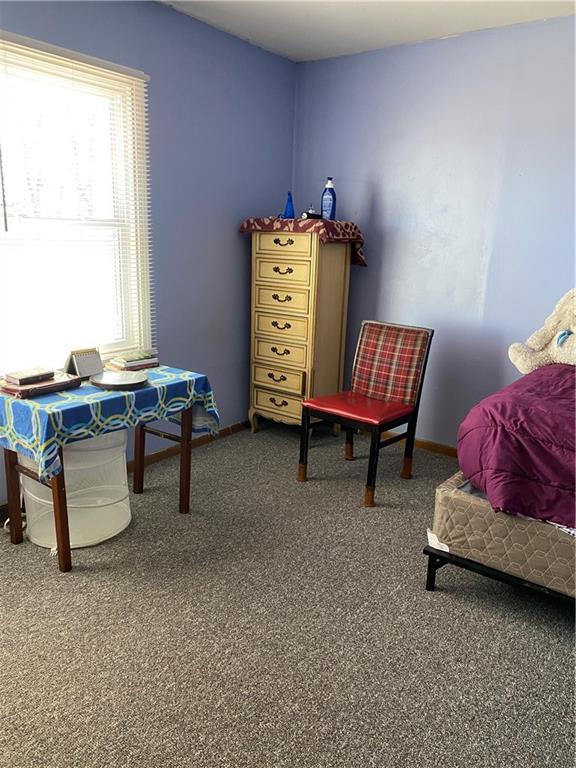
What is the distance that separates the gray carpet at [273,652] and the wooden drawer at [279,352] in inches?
46.2

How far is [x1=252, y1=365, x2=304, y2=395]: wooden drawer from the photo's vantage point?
3.75 m

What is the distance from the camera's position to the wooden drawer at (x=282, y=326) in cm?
367

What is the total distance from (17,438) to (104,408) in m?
0.34

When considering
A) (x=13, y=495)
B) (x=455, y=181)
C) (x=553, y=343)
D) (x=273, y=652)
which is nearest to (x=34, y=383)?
(x=13, y=495)

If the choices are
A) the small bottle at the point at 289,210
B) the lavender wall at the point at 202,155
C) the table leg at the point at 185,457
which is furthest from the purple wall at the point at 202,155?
the table leg at the point at 185,457

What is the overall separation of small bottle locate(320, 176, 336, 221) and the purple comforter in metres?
1.98

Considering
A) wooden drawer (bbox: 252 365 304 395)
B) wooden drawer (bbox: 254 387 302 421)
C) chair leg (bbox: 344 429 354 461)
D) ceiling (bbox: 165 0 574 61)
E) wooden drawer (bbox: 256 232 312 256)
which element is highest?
ceiling (bbox: 165 0 574 61)

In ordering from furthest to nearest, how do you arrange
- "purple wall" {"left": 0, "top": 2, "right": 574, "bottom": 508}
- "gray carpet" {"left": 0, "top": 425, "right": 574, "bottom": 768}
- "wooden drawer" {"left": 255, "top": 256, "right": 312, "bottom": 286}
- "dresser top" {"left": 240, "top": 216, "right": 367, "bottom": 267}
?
"wooden drawer" {"left": 255, "top": 256, "right": 312, "bottom": 286} → "dresser top" {"left": 240, "top": 216, "right": 367, "bottom": 267} → "purple wall" {"left": 0, "top": 2, "right": 574, "bottom": 508} → "gray carpet" {"left": 0, "top": 425, "right": 574, "bottom": 768}

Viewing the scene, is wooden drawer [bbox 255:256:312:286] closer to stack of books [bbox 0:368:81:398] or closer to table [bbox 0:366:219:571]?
table [bbox 0:366:219:571]

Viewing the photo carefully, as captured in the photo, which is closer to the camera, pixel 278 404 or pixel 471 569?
pixel 471 569

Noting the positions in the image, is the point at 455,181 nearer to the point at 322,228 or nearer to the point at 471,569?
the point at 322,228

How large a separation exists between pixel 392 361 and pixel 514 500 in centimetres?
144

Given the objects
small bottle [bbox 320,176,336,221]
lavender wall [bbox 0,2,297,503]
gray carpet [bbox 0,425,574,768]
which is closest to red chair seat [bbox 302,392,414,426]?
gray carpet [bbox 0,425,574,768]

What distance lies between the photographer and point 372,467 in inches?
113
